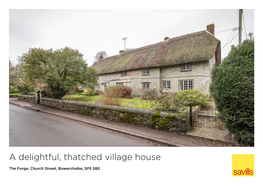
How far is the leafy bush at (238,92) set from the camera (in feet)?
9.80

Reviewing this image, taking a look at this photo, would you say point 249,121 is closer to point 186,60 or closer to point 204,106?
point 204,106

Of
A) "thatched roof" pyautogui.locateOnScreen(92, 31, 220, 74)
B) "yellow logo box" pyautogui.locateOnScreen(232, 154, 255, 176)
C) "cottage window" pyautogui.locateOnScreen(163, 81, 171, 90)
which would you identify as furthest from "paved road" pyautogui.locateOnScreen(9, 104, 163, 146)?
"thatched roof" pyautogui.locateOnScreen(92, 31, 220, 74)

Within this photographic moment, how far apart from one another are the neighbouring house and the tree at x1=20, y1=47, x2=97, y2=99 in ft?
24.0

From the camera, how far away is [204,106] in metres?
8.18

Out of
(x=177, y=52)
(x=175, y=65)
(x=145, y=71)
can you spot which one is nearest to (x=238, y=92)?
(x=175, y=65)

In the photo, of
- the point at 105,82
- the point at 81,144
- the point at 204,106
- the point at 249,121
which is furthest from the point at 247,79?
the point at 105,82

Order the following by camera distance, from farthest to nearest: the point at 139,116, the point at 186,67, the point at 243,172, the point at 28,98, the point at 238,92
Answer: the point at 186,67 < the point at 28,98 < the point at 139,116 < the point at 238,92 < the point at 243,172

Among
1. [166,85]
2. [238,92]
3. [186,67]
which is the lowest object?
[238,92]

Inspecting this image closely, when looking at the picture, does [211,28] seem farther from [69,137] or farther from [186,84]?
[69,137]

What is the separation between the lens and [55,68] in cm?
1116

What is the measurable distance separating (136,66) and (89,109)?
11.4 metres

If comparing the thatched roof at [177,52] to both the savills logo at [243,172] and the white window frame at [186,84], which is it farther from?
the savills logo at [243,172]

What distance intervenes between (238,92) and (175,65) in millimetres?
12280

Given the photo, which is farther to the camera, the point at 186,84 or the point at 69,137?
the point at 186,84
